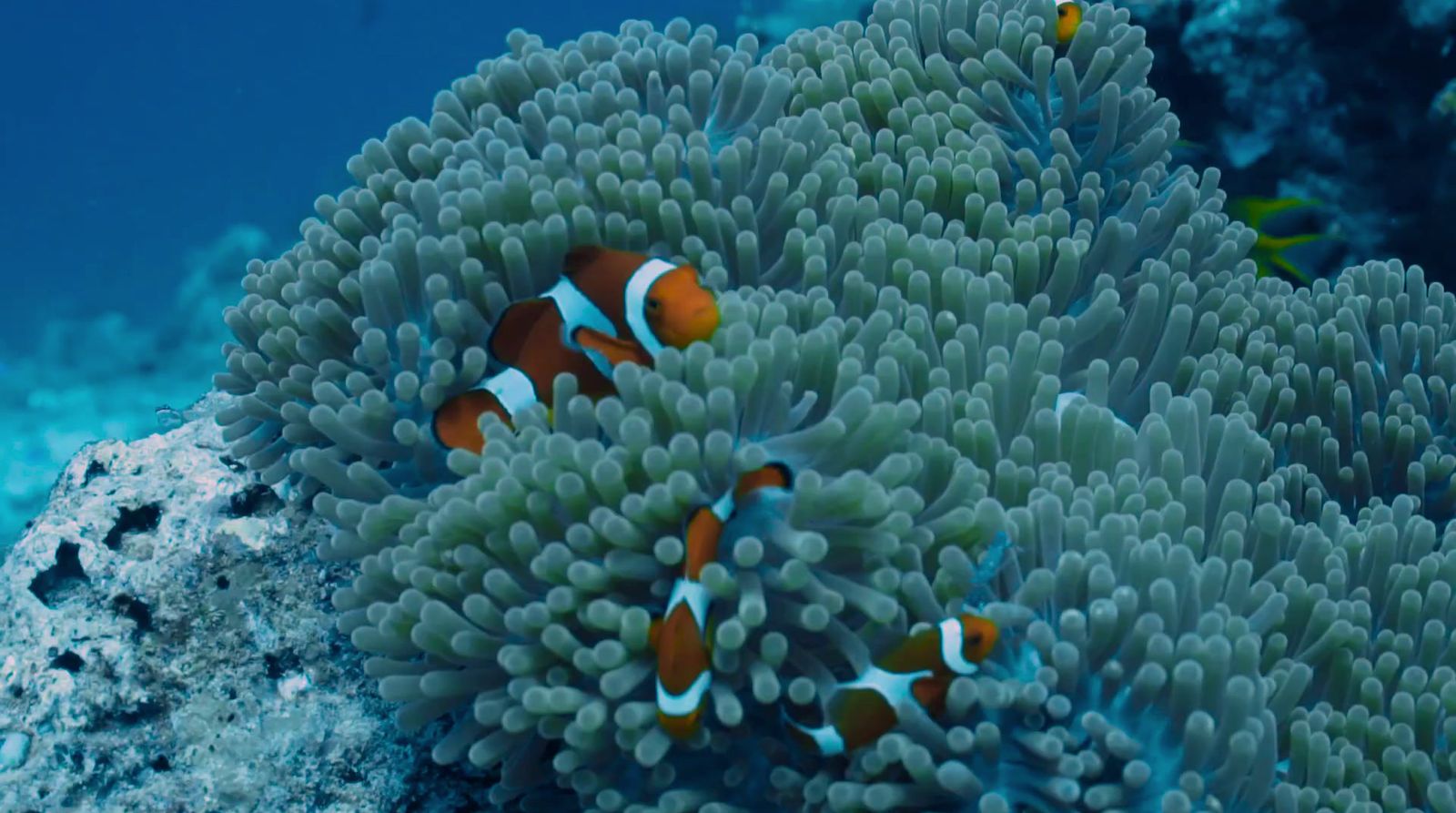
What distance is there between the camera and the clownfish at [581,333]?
1.41 metres

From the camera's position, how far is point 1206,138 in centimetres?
402

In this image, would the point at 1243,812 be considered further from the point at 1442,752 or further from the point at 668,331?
the point at 668,331

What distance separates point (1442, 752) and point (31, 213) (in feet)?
59.5

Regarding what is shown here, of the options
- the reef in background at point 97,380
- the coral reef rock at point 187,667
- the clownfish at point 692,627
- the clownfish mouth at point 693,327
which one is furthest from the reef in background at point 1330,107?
the reef in background at point 97,380

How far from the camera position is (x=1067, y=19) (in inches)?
85.6

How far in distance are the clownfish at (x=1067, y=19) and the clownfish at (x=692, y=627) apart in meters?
1.38

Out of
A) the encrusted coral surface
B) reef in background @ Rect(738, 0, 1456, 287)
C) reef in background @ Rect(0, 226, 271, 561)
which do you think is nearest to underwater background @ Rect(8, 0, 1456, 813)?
the encrusted coral surface

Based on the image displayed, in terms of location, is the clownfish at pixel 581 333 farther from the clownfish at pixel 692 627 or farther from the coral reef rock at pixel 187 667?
the coral reef rock at pixel 187 667

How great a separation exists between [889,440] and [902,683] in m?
0.30

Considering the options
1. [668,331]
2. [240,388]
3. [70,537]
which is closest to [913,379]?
[668,331]

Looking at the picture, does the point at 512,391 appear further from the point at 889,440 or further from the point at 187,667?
the point at 187,667

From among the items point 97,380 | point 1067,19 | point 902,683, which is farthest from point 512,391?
point 97,380

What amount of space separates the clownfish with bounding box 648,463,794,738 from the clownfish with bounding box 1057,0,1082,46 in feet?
4.54

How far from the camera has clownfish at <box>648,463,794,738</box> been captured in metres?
1.19
